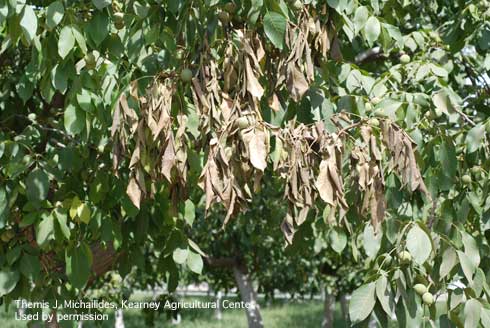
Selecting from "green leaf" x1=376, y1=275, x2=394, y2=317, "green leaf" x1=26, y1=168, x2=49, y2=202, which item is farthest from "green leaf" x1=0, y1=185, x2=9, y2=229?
"green leaf" x1=376, y1=275, x2=394, y2=317

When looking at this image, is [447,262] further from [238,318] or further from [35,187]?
[238,318]

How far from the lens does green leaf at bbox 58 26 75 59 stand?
226 centimetres

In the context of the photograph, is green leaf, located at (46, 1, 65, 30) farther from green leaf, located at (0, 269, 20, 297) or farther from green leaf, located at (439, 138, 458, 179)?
green leaf, located at (439, 138, 458, 179)

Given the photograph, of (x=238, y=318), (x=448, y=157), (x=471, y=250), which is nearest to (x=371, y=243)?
(x=471, y=250)

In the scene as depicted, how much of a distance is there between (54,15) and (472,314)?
4.79ft

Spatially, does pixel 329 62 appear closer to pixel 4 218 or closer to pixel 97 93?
→ pixel 97 93

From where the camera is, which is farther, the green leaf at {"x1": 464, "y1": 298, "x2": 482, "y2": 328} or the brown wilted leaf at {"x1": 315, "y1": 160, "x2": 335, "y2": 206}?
the green leaf at {"x1": 464, "y1": 298, "x2": 482, "y2": 328}

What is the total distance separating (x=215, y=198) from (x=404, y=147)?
1.62 ft

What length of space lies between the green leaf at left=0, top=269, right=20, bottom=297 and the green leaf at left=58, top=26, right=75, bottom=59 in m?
0.87

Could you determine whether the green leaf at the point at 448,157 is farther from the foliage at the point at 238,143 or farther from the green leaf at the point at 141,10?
the green leaf at the point at 141,10

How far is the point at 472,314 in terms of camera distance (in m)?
2.16

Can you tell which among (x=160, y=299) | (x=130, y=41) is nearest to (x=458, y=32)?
(x=130, y=41)

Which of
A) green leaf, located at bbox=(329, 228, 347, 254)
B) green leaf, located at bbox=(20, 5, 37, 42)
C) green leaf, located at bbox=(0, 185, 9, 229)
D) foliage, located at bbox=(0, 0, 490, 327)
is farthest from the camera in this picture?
green leaf, located at bbox=(329, 228, 347, 254)

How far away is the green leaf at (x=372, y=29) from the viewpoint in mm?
2713
